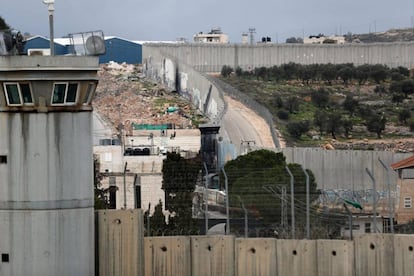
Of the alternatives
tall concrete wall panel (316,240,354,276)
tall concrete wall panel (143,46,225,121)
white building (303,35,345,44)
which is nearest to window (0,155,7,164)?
tall concrete wall panel (316,240,354,276)

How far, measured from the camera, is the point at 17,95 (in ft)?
64.4

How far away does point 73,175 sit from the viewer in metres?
20.0

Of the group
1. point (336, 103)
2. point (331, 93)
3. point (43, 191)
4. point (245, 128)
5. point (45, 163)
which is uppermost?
point (331, 93)

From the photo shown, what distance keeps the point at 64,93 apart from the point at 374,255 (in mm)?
4556

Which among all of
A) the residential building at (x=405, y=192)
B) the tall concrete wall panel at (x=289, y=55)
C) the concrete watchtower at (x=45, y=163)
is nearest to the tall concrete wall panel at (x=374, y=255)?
A: the concrete watchtower at (x=45, y=163)

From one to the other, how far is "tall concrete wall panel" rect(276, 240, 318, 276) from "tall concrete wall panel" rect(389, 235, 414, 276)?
1007mm

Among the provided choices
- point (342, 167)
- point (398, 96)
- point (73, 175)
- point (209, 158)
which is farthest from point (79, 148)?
point (398, 96)

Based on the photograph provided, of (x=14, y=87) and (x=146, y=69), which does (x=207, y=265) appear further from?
(x=146, y=69)

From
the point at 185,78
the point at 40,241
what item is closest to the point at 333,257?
the point at 40,241

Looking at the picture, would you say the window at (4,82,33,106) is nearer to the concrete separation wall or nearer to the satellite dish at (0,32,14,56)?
the satellite dish at (0,32,14,56)

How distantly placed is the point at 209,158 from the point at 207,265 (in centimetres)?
3795

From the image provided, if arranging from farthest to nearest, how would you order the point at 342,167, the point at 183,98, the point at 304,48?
the point at 304,48 → the point at 183,98 → the point at 342,167

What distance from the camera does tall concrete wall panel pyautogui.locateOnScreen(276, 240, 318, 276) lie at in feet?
69.9

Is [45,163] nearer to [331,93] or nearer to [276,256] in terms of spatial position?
[276,256]
